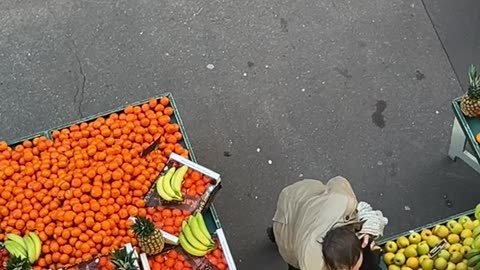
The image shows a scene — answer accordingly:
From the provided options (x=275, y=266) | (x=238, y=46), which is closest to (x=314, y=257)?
(x=275, y=266)

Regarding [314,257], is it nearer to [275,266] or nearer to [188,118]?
[275,266]

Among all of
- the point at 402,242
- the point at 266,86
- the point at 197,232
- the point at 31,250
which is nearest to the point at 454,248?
the point at 402,242

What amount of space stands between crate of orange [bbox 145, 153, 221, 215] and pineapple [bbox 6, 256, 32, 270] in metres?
Result: 0.79

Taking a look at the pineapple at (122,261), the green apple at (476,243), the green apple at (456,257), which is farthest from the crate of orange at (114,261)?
the green apple at (476,243)

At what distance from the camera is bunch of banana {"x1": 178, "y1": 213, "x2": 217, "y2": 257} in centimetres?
482

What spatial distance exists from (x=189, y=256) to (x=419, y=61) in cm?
275

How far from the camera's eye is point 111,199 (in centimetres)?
497

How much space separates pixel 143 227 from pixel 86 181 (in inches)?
22.4

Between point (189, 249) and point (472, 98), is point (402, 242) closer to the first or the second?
point (472, 98)

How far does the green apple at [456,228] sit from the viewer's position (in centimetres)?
495

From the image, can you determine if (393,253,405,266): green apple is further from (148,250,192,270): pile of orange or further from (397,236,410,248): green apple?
(148,250,192,270): pile of orange

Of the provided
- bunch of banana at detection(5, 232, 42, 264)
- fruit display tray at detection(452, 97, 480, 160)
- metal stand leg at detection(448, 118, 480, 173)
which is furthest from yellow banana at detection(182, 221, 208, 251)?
metal stand leg at detection(448, 118, 480, 173)

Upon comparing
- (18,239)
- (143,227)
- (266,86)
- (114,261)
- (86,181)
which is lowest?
(114,261)

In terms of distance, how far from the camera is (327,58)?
6598 millimetres
